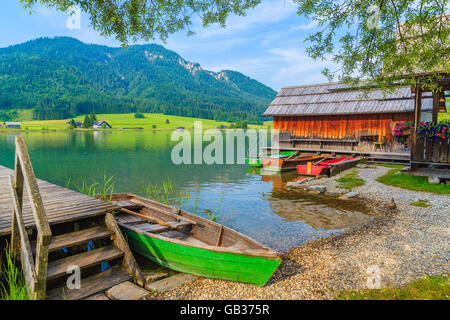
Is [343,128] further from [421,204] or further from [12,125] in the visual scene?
[12,125]

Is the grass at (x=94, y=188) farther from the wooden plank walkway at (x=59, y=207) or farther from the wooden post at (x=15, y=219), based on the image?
the wooden post at (x=15, y=219)

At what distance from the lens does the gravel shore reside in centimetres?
522

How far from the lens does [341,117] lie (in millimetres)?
24562

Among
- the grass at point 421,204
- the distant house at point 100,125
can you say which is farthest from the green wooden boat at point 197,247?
the distant house at point 100,125

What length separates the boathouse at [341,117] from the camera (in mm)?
21922

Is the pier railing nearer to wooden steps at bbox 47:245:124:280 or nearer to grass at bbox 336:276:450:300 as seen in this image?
wooden steps at bbox 47:245:124:280

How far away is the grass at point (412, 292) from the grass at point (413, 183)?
835cm

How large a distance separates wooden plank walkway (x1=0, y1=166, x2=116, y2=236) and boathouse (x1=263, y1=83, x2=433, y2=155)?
18395 mm

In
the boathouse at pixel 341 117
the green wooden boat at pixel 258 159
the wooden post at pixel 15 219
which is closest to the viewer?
the wooden post at pixel 15 219

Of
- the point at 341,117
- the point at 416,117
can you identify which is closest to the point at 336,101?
the point at 341,117
